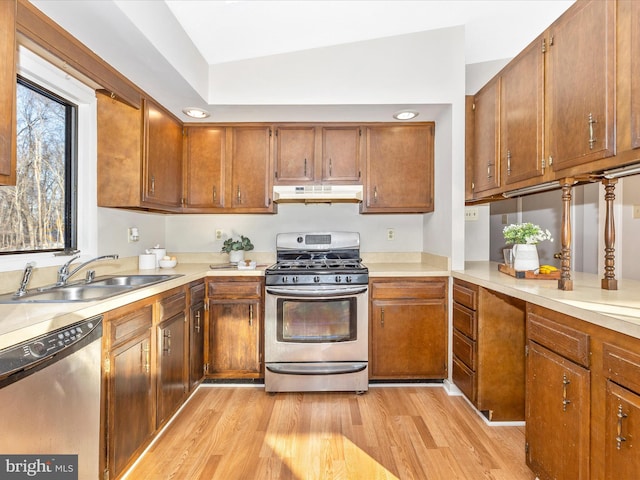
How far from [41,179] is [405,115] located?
2.55 meters

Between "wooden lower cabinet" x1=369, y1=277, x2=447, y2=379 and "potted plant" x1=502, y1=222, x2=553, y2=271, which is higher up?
"potted plant" x1=502, y1=222, x2=553, y2=271

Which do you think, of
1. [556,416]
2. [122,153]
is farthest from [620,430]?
[122,153]

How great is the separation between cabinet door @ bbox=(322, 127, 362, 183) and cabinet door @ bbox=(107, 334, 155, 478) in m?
1.91

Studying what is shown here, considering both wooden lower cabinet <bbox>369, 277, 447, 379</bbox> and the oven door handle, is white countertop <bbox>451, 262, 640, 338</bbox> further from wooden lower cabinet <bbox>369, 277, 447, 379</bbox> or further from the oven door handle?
the oven door handle

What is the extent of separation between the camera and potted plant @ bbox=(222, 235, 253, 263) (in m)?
3.18

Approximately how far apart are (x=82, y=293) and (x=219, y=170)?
1.51 metres

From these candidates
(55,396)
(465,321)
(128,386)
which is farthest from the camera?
(465,321)

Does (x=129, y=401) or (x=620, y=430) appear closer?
(x=620, y=430)

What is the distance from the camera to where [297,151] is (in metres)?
3.06

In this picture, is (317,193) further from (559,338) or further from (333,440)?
(559,338)

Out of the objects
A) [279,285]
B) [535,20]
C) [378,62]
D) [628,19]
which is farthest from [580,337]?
[535,20]

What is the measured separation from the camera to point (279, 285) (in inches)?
104

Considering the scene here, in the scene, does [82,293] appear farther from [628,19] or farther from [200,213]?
→ [628,19]

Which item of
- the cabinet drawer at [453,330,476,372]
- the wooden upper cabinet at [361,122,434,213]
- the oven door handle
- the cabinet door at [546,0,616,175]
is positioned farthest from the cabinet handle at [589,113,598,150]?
the oven door handle
